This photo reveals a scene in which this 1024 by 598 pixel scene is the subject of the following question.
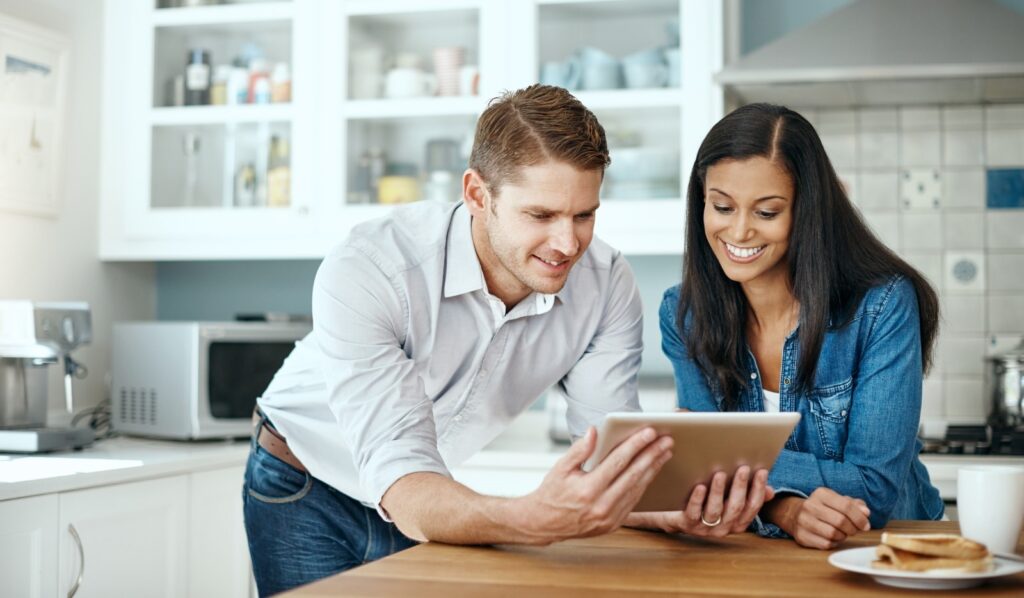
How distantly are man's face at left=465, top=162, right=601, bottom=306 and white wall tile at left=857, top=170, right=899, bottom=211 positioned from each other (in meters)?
1.81

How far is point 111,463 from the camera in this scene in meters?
2.39

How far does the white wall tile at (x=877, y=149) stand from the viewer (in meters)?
3.12

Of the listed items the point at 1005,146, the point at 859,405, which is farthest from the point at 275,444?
the point at 1005,146

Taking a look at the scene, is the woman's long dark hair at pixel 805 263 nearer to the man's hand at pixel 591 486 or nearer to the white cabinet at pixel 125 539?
the man's hand at pixel 591 486

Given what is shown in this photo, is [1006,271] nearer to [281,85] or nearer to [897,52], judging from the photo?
[897,52]

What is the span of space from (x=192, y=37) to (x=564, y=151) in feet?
7.02

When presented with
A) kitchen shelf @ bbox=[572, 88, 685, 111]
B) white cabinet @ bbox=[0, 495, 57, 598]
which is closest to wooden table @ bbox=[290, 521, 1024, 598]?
white cabinet @ bbox=[0, 495, 57, 598]

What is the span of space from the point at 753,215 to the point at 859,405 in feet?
1.01

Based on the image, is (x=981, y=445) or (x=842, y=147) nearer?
(x=981, y=445)

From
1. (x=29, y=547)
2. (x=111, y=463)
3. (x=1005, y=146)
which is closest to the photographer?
(x=29, y=547)

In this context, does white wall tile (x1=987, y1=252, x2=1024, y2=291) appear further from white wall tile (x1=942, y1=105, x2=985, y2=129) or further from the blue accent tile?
Result: white wall tile (x1=942, y1=105, x2=985, y2=129)

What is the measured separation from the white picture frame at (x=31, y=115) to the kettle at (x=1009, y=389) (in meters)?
2.46

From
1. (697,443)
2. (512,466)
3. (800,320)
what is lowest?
(512,466)

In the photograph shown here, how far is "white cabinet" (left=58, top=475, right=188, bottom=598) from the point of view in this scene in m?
2.25
